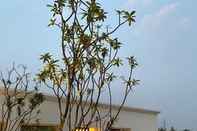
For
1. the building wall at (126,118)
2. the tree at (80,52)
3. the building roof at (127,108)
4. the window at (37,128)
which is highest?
the tree at (80,52)

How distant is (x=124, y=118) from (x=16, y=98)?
6814 mm

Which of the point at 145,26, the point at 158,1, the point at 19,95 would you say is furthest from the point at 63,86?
the point at 145,26

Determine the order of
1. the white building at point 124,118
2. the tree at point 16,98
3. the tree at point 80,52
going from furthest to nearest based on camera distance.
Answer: the white building at point 124,118, the tree at point 16,98, the tree at point 80,52

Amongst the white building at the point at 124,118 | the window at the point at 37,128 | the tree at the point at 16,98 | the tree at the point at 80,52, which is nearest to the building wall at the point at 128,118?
the white building at the point at 124,118

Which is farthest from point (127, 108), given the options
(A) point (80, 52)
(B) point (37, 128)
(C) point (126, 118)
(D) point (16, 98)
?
(A) point (80, 52)

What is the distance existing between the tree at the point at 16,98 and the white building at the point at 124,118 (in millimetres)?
259

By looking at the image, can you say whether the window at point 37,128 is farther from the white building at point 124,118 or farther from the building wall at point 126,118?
the building wall at point 126,118

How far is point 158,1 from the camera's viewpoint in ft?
41.2

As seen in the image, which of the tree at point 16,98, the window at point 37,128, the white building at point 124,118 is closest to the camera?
the tree at point 16,98

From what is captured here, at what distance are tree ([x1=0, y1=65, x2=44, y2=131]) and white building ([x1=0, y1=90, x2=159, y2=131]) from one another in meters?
0.26

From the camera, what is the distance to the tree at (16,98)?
27.4ft

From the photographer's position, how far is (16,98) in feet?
28.5

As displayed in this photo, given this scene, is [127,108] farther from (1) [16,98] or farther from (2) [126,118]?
(1) [16,98]

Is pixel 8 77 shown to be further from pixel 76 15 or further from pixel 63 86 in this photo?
pixel 76 15
